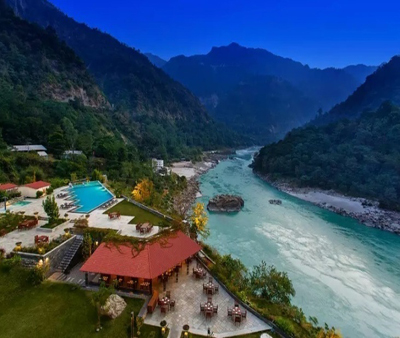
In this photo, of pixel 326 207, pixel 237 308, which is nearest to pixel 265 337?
pixel 237 308

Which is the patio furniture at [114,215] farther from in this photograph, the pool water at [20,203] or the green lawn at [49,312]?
the pool water at [20,203]

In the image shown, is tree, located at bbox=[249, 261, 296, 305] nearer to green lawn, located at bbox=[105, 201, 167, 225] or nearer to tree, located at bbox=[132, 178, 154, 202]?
green lawn, located at bbox=[105, 201, 167, 225]

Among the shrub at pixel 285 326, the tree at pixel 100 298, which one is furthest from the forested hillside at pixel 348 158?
the tree at pixel 100 298

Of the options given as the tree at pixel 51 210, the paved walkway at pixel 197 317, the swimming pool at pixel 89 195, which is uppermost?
the tree at pixel 51 210

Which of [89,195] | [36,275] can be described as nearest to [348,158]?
[89,195]

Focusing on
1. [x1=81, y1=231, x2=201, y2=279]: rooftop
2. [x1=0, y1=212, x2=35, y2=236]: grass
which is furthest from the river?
[x1=0, y1=212, x2=35, y2=236]: grass

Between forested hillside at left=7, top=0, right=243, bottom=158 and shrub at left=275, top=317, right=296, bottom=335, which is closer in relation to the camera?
shrub at left=275, top=317, right=296, bottom=335
